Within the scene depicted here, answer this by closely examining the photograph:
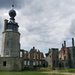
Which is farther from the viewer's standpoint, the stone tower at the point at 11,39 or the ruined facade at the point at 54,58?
the ruined facade at the point at 54,58

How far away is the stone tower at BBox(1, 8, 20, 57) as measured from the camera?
4153cm

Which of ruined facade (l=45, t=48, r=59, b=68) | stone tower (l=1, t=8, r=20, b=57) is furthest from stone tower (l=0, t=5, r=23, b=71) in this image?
ruined facade (l=45, t=48, r=59, b=68)

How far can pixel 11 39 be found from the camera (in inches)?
1644

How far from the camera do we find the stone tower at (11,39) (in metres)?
41.5

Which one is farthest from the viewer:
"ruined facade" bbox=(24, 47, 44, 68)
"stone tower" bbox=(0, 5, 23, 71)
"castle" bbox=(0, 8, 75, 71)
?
"ruined facade" bbox=(24, 47, 44, 68)

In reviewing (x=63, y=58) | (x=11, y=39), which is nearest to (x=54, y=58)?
(x=63, y=58)

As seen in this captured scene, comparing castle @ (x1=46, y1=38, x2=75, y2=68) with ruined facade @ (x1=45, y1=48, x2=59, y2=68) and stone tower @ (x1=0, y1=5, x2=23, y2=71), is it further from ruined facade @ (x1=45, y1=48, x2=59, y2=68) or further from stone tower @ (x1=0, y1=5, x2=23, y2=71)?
stone tower @ (x1=0, y1=5, x2=23, y2=71)

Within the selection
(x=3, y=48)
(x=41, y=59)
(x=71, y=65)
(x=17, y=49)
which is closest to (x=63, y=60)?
(x=71, y=65)

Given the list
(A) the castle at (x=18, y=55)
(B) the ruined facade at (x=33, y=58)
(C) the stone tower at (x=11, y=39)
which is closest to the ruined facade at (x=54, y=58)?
(A) the castle at (x=18, y=55)

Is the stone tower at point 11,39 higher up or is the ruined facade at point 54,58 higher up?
the stone tower at point 11,39

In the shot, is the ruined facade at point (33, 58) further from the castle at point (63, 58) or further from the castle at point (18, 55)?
the castle at point (63, 58)

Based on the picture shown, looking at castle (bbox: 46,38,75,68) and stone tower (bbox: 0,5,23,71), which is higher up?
stone tower (bbox: 0,5,23,71)

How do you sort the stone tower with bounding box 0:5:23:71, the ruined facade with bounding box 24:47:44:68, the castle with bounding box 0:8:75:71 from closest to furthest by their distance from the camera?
the castle with bounding box 0:8:75:71, the stone tower with bounding box 0:5:23:71, the ruined facade with bounding box 24:47:44:68

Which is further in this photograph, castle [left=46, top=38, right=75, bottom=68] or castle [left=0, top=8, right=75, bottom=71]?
castle [left=46, top=38, right=75, bottom=68]
